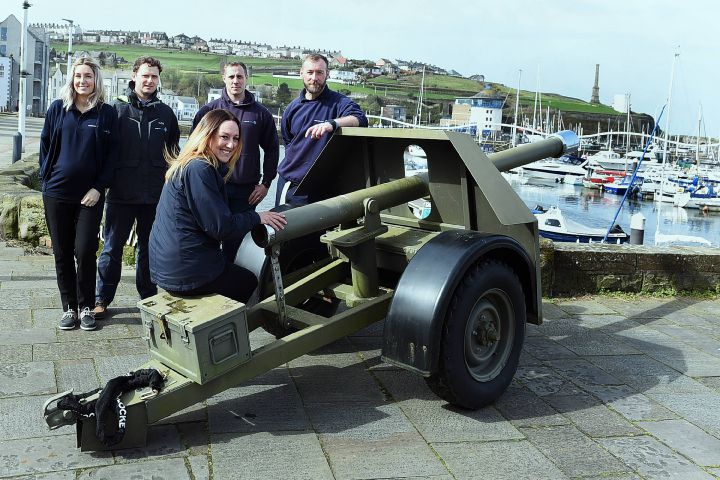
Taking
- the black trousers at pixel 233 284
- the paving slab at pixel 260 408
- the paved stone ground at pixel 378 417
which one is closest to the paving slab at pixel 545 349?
the paved stone ground at pixel 378 417

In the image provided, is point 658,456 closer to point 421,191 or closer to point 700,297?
point 421,191

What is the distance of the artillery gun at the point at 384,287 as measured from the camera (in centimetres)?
404

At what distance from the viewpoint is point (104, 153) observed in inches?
225

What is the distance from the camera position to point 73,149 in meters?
5.57

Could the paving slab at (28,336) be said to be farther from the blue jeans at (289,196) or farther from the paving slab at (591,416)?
the paving slab at (591,416)

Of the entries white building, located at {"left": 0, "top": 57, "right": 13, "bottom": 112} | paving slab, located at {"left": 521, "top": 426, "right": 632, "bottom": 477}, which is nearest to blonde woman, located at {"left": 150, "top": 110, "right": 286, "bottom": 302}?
paving slab, located at {"left": 521, "top": 426, "right": 632, "bottom": 477}

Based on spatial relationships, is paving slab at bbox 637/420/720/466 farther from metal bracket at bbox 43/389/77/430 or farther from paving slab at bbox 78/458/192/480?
metal bracket at bbox 43/389/77/430

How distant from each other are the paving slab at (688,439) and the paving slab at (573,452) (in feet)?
1.35

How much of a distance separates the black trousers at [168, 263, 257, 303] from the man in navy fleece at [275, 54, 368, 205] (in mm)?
1223

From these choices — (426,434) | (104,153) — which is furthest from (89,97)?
(426,434)

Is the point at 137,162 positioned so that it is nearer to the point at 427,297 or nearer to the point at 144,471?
the point at 427,297

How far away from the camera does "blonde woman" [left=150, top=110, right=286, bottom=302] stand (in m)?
4.21

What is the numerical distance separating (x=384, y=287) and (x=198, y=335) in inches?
73.3

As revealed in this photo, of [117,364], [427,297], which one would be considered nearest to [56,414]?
[117,364]
